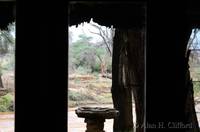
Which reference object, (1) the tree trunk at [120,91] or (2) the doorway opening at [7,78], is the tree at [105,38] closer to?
(1) the tree trunk at [120,91]

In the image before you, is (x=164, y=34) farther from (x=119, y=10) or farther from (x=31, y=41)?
(x=31, y=41)

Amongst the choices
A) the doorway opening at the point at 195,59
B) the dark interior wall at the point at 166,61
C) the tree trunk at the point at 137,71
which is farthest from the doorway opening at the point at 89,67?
the doorway opening at the point at 195,59

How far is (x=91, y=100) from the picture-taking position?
2.97 m

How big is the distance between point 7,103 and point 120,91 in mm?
959

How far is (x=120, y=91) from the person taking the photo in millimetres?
3098

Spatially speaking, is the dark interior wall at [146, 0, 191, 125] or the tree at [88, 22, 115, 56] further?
the tree at [88, 22, 115, 56]

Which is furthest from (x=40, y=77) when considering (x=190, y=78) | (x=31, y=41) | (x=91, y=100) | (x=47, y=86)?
(x=190, y=78)

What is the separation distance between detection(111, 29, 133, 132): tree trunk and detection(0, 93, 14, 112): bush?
85cm

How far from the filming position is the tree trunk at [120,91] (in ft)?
10.1

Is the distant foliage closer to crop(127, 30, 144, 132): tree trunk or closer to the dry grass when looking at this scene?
the dry grass

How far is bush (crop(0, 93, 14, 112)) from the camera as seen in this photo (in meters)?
2.83

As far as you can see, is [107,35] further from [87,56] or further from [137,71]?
[137,71]

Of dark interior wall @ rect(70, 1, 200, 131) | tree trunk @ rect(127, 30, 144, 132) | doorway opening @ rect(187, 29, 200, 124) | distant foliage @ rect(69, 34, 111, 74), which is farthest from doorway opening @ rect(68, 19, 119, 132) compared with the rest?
doorway opening @ rect(187, 29, 200, 124)

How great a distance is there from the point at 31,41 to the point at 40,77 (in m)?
0.28
